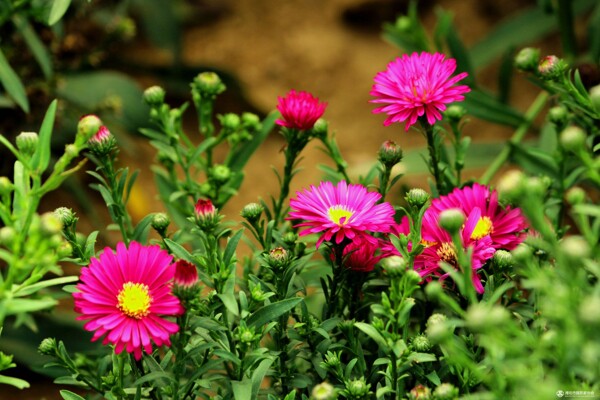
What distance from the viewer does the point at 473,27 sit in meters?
1.94

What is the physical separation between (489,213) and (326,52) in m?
1.29

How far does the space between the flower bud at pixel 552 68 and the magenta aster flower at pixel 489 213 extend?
0.12 metres

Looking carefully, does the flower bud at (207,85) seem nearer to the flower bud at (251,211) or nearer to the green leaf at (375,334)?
the flower bud at (251,211)

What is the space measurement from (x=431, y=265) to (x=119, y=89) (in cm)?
91

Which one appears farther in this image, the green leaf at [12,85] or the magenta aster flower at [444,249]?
the green leaf at [12,85]

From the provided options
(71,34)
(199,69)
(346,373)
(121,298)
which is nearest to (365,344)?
(346,373)

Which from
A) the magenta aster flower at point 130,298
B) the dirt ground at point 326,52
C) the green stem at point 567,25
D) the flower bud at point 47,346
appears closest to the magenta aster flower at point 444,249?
the magenta aster flower at point 130,298

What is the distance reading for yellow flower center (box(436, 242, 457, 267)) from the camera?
2.23 feet

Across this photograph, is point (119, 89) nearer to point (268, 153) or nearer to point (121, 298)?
point (268, 153)

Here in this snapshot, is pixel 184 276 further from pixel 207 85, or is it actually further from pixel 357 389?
pixel 207 85

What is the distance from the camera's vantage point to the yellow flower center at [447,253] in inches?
26.8

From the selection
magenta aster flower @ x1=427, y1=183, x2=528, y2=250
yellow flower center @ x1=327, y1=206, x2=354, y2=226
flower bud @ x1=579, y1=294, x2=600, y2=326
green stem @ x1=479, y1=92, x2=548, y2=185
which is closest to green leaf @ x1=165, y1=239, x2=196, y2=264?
yellow flower center @ x1=327, y1=206, x2=354, y2=226

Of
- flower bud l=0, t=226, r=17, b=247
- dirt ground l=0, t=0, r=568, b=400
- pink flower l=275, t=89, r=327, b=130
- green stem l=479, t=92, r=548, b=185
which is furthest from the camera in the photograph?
dirt ground l=0, t=0, r=568, b=400

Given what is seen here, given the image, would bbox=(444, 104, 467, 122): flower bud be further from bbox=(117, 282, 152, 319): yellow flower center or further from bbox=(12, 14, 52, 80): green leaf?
bbox=(12, 14, 52, 80): green leaf
